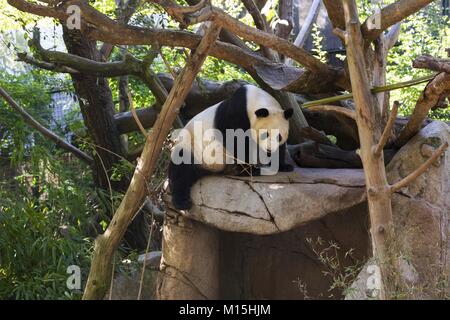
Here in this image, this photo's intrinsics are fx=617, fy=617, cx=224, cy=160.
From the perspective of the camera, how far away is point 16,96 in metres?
7.30

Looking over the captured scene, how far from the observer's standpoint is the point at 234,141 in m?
5.26

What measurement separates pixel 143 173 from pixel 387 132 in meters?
1.75

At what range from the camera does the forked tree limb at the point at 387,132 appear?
12.0 ft

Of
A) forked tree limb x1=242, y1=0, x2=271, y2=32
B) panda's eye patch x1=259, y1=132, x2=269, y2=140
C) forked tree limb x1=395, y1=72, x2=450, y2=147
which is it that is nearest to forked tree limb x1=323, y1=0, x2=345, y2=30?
forked tree limb x1=395, y1=72, x2=450, y2=147

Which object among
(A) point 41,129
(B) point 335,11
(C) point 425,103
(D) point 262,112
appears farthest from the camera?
(A) point 41,129

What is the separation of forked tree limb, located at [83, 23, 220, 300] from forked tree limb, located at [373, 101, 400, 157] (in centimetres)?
139

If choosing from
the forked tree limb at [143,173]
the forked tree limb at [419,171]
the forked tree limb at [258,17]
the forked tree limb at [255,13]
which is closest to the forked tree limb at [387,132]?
the forked tree limb at [419,171]

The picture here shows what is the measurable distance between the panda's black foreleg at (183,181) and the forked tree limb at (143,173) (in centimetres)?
64

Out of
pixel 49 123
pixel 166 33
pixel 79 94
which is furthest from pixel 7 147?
pixel 166 33

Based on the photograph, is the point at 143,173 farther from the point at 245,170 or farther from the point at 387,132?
the point at 387,132

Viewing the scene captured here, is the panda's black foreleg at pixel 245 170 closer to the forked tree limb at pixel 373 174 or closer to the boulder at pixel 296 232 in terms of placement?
the boulder at pixel 296 232

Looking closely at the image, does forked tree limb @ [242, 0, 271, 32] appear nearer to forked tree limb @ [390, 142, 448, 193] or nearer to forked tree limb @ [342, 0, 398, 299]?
forked tree limb @ [342, 0, 398, 299]

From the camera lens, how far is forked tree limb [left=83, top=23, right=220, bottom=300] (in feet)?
14.4

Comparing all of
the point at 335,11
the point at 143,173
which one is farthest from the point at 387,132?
the point at 143,173
